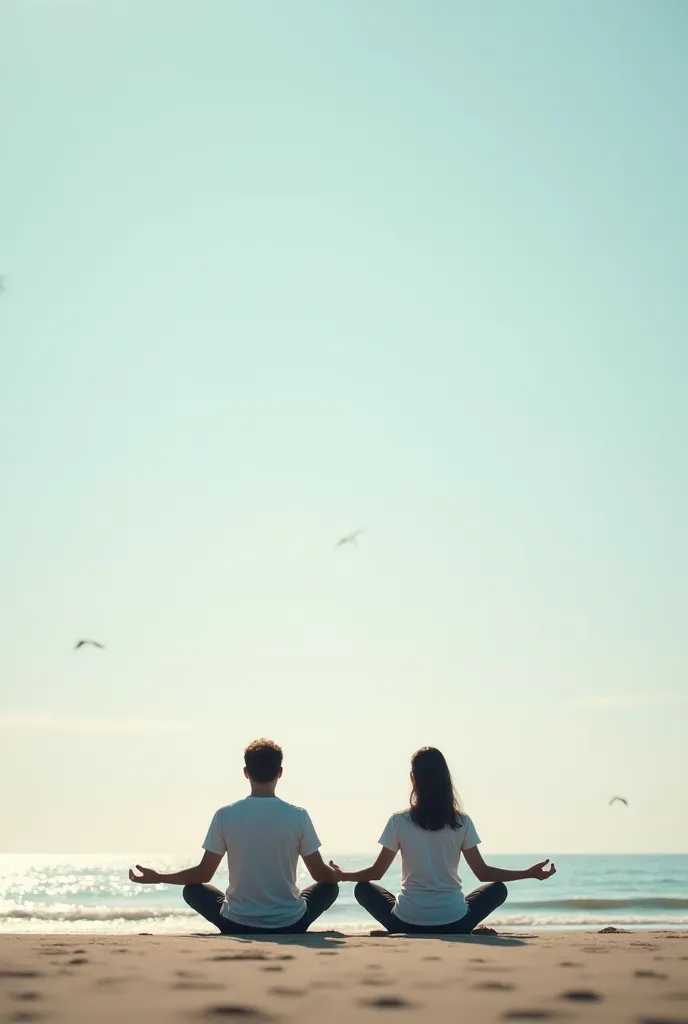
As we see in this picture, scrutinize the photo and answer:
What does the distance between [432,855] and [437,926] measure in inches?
18.3

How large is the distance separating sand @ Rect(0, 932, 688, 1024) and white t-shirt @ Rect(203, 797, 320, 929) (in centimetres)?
90

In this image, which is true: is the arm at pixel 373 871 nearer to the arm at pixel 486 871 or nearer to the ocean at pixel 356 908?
the arm at pixel 486 871

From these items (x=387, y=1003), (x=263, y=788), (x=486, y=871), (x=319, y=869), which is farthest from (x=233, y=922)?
(x=387, y=1003)

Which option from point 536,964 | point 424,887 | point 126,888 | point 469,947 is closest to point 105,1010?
point 536,964

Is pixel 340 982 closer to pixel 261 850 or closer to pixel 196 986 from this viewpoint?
pixel 196 986

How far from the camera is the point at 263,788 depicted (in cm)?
670

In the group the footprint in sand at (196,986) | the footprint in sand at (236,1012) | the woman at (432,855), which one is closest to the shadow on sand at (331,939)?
the woman at (432,855)

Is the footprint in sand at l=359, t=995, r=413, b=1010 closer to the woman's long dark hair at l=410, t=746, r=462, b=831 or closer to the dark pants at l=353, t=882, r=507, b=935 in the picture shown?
the woman's long dark hair at l=410, t=746, r=462, b=831

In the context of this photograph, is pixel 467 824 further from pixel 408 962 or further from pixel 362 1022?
pixel 362 1022

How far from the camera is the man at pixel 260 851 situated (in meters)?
6.59

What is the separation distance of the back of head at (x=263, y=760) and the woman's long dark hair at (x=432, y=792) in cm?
87

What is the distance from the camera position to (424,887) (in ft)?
22.5

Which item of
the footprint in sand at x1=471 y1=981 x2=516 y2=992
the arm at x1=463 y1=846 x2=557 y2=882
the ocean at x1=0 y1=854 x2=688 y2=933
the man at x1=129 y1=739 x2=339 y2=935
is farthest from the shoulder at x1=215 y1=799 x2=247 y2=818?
the ocean at x1=0 y1=854 x2=688 y2=933

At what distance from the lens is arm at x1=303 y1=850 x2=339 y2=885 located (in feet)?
22.3
